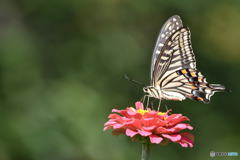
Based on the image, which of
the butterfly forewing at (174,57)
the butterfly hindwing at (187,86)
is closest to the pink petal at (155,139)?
the butterfly hindwing at (187,86)

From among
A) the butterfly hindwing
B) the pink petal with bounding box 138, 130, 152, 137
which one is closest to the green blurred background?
the butterfly hindwing

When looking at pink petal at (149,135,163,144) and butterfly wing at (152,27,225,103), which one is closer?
pink petal at (149,135,163,144)

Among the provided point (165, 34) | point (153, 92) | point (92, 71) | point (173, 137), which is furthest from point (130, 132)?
point (92, 71)

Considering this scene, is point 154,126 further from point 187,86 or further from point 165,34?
point 165,34

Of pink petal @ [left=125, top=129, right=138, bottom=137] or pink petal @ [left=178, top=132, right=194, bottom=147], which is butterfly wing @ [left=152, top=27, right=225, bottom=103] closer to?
pink petal @ [left=178, top=132, right=194, bottom=147]

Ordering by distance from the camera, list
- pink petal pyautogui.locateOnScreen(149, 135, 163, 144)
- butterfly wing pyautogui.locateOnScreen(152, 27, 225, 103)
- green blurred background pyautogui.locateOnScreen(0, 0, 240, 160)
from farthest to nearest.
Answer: green blurred background pyautogui.locateOnScreen(0, 0, 240, 160)
butterfly wing pyautogui.locateOnScreen(152, 27, 225, 103)
pink petal pyautogui.locateOnScreen(149, 135, 163, 144)

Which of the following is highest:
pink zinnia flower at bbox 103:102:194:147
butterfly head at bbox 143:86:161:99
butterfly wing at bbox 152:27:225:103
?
butterfly wing at bbox 152:27:225:103

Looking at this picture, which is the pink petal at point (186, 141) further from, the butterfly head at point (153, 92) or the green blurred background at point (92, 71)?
the green blurred background at point (92, 71)
